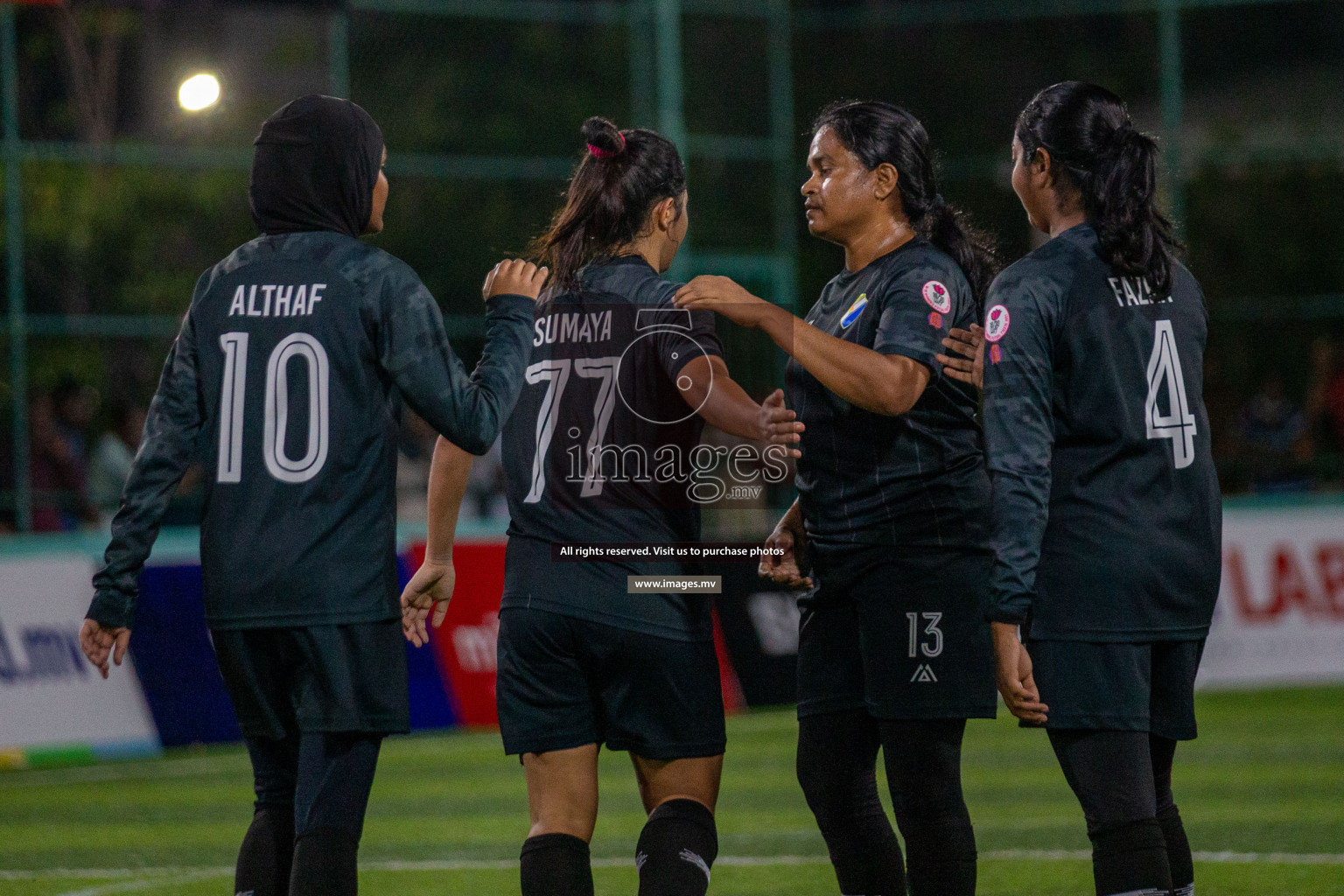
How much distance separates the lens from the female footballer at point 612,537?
403cm

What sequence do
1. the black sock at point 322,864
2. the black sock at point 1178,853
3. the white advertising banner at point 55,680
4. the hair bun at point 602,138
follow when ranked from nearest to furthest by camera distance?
the black sock at point 322,864, the hair bun at point 602,138, the black sock at point 1178,853, the white advertising banner at point 55,680

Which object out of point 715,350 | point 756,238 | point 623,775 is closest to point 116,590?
point 715,350

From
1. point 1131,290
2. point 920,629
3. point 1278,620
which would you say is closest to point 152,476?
point 920,629

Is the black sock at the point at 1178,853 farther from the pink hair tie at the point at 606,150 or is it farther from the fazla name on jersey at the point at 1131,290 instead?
the pink hair tie at the point at 606,150

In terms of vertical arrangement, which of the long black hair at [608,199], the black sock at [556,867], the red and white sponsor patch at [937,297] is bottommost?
the black sock at [556,867]

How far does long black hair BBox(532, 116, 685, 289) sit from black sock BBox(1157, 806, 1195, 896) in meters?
2.04

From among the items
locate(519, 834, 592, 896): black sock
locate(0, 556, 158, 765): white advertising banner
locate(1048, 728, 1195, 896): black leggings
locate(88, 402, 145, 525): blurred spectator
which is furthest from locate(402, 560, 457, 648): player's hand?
locate(88, 402, 145, 525): blurred spectator

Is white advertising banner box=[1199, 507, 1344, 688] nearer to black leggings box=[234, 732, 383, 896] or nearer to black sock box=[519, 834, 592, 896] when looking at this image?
black sock box=[519, 834, 592, 896]

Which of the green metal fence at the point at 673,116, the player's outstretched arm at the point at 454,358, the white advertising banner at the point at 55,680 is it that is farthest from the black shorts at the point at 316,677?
the green metal fence at the point at 673,116

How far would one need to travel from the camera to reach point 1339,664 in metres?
12.8

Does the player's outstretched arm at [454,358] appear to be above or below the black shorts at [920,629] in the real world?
above

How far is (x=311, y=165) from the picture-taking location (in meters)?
3.91

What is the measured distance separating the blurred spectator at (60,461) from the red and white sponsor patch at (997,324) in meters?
10.4

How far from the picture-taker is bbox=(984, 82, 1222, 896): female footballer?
12.6 ft
